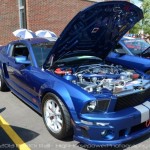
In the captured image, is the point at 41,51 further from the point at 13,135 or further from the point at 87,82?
the point at 13,135

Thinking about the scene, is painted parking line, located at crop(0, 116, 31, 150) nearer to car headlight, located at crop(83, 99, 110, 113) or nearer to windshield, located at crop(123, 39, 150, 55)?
car headlight, located at crop(83, 99, 110, 113)

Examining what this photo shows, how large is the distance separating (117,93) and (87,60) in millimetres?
1701

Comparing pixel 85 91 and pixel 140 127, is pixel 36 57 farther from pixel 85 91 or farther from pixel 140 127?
pixel 140 127

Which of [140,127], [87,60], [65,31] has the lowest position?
[140,127]

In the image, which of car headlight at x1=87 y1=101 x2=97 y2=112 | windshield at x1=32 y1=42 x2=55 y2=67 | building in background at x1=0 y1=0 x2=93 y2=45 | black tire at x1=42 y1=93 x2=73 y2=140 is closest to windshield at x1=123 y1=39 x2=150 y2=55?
windshield at x1=32 y1=42 x2=55 y2=67

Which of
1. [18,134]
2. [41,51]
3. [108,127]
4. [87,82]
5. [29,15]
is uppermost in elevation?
[29,15]

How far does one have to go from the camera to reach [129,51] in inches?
290

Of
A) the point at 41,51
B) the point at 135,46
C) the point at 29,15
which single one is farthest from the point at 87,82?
the point at 29,15

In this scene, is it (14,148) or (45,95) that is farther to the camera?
(45,95)

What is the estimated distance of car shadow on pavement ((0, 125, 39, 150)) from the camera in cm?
399

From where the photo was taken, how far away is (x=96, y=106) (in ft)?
11.8

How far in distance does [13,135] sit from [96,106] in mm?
1544

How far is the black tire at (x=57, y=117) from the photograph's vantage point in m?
3.80

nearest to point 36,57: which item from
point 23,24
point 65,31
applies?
point 65,31
